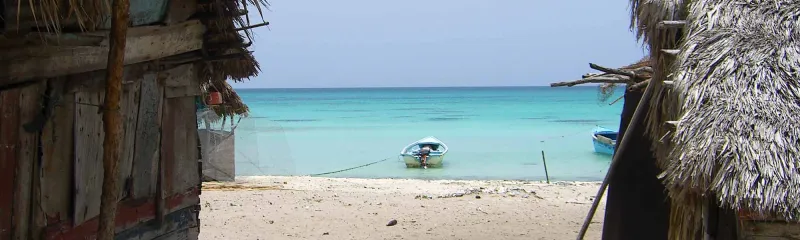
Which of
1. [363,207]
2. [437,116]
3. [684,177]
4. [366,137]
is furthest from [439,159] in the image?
[437,116]

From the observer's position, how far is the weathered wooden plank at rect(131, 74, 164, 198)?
18.1 ft

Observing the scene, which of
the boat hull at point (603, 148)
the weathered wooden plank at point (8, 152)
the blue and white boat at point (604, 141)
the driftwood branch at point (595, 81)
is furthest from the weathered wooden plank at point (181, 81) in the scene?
the boat hull at point (603, 148)

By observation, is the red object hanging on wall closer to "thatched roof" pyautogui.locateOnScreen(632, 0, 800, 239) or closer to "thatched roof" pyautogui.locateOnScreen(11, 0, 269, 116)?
"thatched roof" pyautogui.locateOnScreen(11, 0, 269, 116)

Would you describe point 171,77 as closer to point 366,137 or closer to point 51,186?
point 51,186

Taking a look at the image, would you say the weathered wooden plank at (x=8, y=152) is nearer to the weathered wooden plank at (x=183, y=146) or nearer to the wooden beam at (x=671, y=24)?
the weathered wooden plank at (x=183, y=146)

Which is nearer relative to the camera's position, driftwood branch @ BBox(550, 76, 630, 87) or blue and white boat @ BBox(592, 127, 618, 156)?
driftwood branch @ BBox(550, 76, 630, 87)

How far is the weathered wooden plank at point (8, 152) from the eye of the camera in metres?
4.09

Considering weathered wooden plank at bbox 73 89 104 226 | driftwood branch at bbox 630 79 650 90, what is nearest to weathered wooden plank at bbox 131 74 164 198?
weathered wooden plank at bbox 73 89 104 226

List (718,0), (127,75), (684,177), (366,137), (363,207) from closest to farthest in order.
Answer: (684,177)
(127,75)
(718,0)
(363,207)
(366,137)

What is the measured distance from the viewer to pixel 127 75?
523cm

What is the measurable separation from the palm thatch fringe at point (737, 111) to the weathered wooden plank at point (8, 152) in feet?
12.0

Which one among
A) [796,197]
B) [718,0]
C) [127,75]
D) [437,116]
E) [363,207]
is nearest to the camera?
[796,197]

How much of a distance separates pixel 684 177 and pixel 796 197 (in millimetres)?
593

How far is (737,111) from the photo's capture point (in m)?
4.84
